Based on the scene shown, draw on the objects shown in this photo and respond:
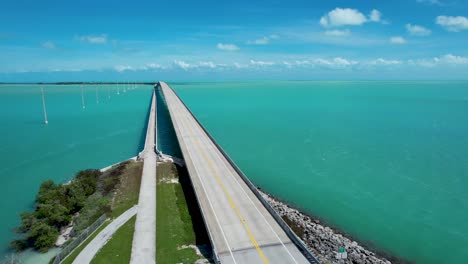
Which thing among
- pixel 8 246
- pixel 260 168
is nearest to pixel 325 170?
pixel 260 168

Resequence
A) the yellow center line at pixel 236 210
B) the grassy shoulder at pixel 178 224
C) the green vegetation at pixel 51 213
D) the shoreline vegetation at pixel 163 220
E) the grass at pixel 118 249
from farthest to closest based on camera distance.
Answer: the green vegetation at pixel 51 213
the shoreline vegetation at pixel 163 220
the grassy shoulder at pixel 178 224
the grass at pixel 118 249
the yellow center line at pixel 236 210

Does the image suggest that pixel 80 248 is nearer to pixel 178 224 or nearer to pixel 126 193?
pixel 178 224

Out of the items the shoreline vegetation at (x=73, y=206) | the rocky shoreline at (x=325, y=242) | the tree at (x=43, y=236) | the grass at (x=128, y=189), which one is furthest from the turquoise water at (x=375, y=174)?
the tree at (x=43, y=236)

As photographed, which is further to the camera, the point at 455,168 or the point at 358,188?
the point at 455,168

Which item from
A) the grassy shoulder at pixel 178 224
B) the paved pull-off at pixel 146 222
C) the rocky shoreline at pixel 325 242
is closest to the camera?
the paved pull-off at pixel 146 222

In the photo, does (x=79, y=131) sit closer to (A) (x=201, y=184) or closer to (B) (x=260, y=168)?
(B) (x=260, y=168)

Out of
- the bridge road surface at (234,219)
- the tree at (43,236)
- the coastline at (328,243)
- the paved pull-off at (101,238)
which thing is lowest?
the coastline at (328,243)

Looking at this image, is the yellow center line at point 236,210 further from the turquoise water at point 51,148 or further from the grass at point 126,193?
the turquoise water at point 51,148
